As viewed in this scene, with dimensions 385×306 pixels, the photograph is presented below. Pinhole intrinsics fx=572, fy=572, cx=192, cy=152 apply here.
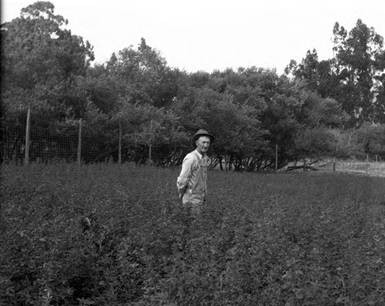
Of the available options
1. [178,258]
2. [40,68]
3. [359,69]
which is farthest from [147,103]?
[359,69]

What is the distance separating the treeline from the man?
10.7 ft

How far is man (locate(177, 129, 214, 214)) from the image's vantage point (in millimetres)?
7043

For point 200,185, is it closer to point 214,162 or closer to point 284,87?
point 214,162

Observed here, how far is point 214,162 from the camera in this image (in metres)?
34.5

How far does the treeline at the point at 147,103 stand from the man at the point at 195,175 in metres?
3.27

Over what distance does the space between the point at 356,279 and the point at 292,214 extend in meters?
3.85

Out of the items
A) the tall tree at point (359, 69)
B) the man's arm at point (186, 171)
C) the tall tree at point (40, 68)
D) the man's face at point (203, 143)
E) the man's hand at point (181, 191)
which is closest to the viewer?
the man's face at point (203, 143)

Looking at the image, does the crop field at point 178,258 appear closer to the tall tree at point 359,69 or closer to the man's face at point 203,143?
the man's face at point 203,143

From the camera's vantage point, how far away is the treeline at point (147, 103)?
19.4 metres

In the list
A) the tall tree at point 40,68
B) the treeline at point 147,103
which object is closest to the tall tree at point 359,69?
the treeline at point 147,103

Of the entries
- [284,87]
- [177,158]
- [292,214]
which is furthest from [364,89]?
[292,214]

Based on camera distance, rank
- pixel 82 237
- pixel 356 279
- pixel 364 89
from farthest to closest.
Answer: pixel 364 89 < pixel 82 237 < pixel 356 279

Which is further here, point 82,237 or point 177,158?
point 177,158

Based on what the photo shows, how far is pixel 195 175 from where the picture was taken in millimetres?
7246
